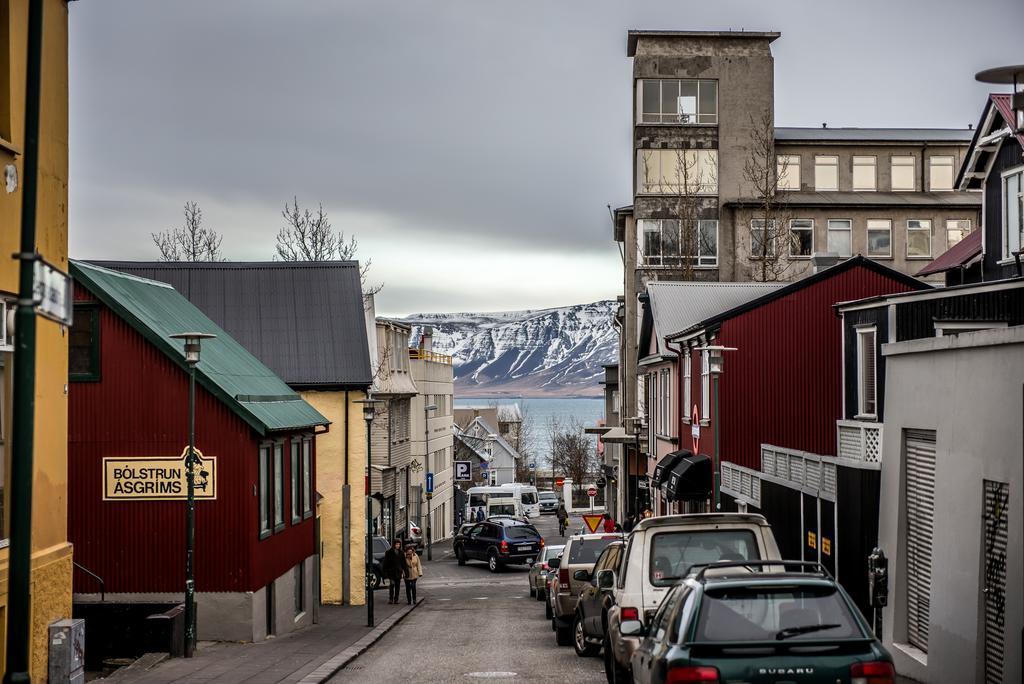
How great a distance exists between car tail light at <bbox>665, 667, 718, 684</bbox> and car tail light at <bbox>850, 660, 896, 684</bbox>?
3.12 ft

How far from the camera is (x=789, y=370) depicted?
3047 centimetres

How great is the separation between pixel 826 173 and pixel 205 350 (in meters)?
40.9

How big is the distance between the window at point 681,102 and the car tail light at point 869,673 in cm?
4921

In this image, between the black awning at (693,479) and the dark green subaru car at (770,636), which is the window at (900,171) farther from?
the dark green subaru car at (770,636)

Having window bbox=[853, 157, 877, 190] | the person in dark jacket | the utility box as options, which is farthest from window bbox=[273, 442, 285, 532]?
window bbox=[853, 157, 877, 190]

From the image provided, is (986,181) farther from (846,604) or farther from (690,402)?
(846,604)

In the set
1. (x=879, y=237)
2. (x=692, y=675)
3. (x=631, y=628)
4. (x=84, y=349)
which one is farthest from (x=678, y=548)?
(x=879, y=237)

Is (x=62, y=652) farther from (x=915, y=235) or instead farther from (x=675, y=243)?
(x=915, y=235)

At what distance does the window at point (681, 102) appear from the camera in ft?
184

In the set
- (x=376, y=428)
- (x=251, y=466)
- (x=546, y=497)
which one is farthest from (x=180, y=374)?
(x=546, y=497)

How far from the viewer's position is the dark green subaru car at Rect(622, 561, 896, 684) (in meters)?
8.54

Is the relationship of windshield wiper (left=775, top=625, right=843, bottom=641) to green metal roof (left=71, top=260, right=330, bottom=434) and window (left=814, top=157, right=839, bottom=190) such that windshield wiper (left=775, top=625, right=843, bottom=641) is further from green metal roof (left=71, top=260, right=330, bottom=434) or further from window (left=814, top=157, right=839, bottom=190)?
window (left=814, top=157, right=839, bottom=190)

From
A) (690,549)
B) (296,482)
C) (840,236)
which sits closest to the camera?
(690,549)

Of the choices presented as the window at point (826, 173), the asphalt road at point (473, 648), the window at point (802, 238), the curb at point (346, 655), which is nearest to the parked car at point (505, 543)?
the asphalt road at point (473, 648)
